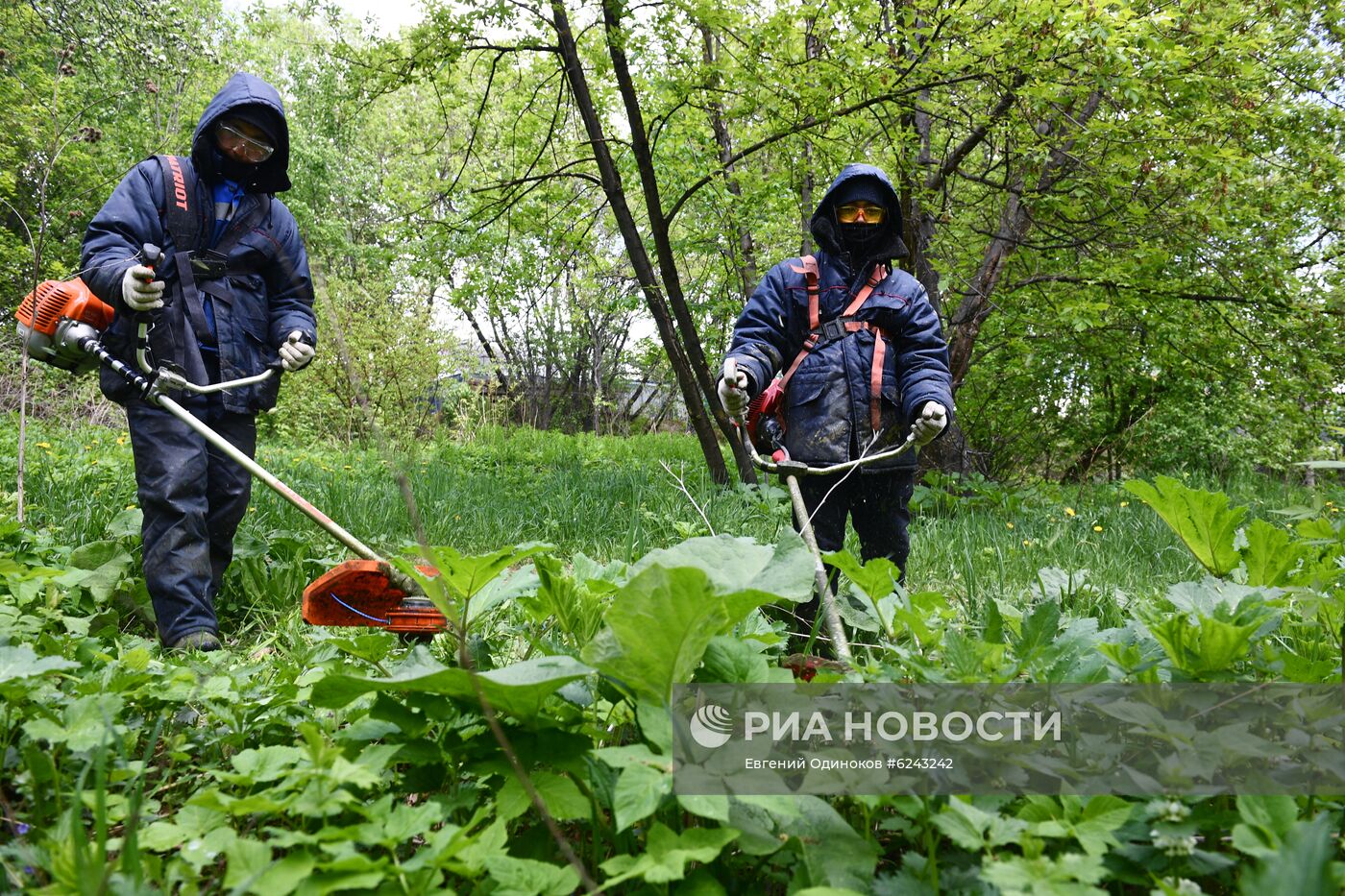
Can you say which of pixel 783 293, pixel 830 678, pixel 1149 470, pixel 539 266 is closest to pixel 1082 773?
pixel 830 678

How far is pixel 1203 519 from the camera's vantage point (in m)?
1.36

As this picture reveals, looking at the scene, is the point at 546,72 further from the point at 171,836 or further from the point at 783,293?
the point at 171,836

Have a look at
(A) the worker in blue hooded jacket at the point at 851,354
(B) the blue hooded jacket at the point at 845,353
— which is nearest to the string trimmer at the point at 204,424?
(A) the worker in blue hooded jacket at the point at 851,354

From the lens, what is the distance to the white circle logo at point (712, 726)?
96 centimetres

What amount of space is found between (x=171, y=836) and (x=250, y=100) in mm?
2749

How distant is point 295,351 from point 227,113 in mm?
945

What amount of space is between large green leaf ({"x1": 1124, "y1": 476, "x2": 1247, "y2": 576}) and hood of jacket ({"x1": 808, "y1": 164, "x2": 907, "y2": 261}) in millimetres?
1853

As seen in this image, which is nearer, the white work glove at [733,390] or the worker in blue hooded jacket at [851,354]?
the white work glove at [733,390]

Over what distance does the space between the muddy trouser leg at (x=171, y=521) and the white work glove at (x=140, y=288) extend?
0.36m

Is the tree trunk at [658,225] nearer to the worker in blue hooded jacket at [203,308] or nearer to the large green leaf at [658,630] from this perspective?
the worker in blue hooded jacket at [203,308]

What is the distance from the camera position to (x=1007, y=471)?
998 centimetres

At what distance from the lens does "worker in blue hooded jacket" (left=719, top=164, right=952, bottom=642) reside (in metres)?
2.84

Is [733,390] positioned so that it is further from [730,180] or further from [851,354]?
[730,180]

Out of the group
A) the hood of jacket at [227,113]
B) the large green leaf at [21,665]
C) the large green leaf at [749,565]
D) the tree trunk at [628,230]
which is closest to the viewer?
the large green leaf at [749,565]
